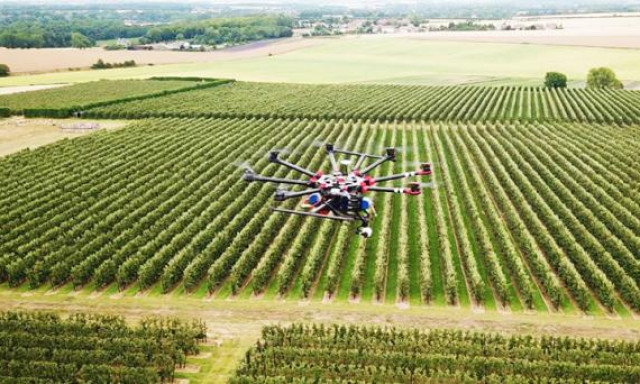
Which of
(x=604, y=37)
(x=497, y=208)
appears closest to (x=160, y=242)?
(x=497, y=208)

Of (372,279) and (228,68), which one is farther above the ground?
(228,68)

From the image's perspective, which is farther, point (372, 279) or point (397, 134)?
point (397, 134)

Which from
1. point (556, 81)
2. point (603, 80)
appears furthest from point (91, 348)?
point (603, 80)

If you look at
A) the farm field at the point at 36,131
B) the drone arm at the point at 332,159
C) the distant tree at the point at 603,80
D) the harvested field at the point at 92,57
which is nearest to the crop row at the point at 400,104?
the farm field at the point at 36,131

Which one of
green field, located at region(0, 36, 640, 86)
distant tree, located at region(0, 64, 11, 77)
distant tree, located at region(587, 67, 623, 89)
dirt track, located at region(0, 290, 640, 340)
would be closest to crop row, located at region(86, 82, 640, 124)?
distant tree, located at region(587, 67, 623, 89)

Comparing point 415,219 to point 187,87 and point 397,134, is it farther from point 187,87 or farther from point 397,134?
point 187,87

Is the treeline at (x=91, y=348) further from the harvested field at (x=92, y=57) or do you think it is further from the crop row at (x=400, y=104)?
the harvested field at (x=92, y=57)
